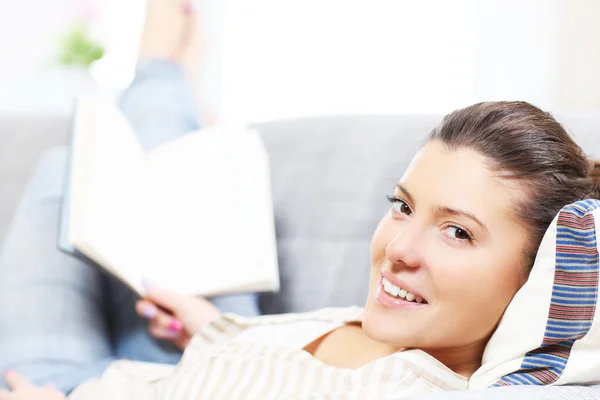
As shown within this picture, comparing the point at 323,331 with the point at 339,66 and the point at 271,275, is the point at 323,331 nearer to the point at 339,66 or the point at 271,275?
the point at 271,275

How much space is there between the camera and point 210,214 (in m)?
1.31

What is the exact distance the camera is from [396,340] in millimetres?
811

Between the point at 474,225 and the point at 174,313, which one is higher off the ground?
the point at 474,225

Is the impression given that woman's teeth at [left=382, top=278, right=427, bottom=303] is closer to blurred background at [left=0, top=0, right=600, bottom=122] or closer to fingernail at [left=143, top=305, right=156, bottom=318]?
fingernail at [left=143, top=305, right=156, bottom=318]

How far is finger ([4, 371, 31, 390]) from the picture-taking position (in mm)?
1090

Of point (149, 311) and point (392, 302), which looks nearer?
point (392, 302)

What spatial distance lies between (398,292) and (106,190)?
1.91 feet

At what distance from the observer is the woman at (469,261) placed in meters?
0.74

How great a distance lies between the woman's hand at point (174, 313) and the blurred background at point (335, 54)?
1630 mm

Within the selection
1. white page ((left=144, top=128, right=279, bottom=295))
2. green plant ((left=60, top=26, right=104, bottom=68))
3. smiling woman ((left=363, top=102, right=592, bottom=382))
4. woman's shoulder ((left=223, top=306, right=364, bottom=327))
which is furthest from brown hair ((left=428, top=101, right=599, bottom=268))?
green plant ((left=60, top=26, right=104, bottom=68))

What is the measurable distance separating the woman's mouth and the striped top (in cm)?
6

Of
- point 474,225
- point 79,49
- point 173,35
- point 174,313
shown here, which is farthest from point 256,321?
point 79,49

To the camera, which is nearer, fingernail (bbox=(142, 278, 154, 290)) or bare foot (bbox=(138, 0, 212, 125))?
fingernail (bbox=(142, 278, 154, 290))

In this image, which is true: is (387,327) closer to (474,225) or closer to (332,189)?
(474,225)
